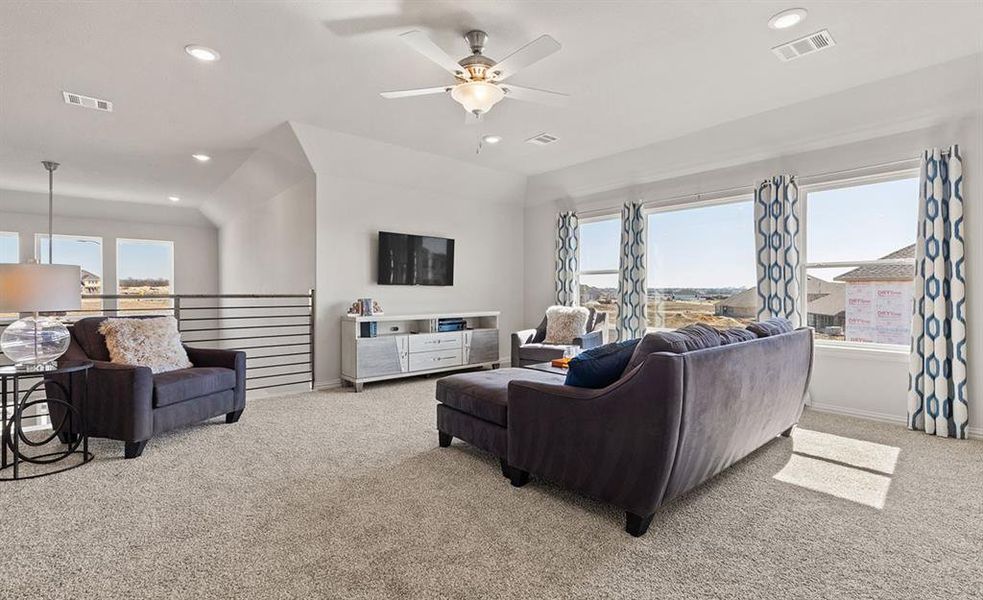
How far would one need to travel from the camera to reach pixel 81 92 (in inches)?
149

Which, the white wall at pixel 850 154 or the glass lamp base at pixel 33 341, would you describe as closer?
the glass lamp base at pixel 33 341

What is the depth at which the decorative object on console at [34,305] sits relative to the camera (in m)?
2.81

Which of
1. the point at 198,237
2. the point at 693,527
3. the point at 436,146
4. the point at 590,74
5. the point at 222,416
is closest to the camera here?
the point at 693,527

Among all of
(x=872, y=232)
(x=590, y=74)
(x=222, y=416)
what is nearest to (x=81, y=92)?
(x=222, y=416)

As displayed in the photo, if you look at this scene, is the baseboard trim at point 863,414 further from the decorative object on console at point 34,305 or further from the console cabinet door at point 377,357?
the decorative object on console at point 34,305

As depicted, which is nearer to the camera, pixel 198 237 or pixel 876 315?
pixel 876 315

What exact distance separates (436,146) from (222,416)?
349 cm

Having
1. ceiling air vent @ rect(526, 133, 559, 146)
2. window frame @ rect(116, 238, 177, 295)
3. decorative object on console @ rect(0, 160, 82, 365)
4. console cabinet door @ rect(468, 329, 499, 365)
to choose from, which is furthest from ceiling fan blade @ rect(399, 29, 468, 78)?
window frame @ rect(116, 238, 177, 295)

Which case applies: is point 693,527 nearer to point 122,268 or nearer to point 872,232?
point 872,232

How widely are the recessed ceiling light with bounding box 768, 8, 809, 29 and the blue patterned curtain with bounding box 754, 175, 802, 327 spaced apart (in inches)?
75.7

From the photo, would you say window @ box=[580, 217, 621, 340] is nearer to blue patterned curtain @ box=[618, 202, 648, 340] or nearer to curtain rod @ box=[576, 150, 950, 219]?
curtain rod @ box=[576, 150, 950, 219]

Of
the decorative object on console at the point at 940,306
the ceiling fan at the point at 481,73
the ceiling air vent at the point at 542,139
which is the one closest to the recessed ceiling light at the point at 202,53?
the ceiling fan at the point at 481,73

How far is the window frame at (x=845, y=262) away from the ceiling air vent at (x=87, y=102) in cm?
633

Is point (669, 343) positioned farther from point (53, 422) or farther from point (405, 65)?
point (53, 422)
